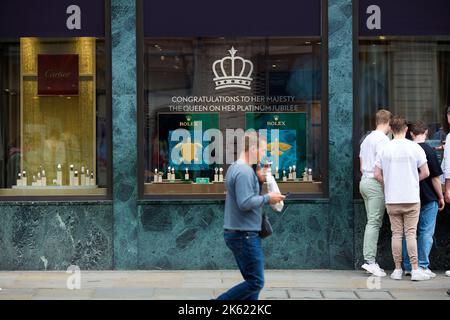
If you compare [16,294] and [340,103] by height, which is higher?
[340,103]

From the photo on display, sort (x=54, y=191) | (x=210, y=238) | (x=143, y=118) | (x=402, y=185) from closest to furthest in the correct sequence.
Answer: (x=402, y=185) → (x=210, y=238) → (x=143, y=118) → (x=54, y=191)

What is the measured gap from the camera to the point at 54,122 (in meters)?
12.4

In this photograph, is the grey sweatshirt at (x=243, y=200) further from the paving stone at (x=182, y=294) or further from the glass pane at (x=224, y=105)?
the glass pane at (x=224, y=105)

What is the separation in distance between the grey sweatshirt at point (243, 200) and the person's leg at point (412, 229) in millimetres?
3270

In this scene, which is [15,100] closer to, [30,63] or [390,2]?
[30,63]

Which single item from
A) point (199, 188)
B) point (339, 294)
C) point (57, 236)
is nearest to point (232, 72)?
point (199, 188)

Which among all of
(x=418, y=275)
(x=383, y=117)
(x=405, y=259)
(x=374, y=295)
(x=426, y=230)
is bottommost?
(x=374, y=295)

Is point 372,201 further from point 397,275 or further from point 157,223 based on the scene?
point 157,223

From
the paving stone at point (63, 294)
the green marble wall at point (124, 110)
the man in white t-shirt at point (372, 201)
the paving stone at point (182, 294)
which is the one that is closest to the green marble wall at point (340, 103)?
the man in white t-shirt at point (372, 201)

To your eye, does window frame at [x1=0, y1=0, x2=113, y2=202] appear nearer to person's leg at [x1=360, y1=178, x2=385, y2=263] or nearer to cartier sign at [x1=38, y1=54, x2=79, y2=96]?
cartier sign at [x1=38, y1=54, x2=79, y2=96]

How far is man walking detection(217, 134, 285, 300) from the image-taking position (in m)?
8.23

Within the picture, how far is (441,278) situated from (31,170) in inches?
216

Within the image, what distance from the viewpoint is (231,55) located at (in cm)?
1226

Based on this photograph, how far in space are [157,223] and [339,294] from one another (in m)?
2.74
